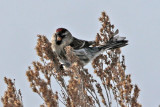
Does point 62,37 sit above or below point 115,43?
above

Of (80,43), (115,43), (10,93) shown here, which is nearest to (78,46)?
(80,43)

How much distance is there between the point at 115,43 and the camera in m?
7.44

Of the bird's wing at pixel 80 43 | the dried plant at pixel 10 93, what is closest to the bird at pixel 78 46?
the bird's wing at pixel 80 43

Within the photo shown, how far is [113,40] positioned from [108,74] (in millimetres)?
765

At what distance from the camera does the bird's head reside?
24.9 feet

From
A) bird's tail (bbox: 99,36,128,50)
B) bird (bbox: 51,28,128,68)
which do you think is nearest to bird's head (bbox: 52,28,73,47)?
bird (bbox: 51,28,128,68)

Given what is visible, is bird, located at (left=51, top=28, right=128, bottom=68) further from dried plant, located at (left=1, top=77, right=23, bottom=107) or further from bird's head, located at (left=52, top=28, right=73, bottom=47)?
dried plant, located at (left=1, top=77, right=23, bottom=107)

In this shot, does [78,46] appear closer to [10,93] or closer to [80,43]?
[80,43]

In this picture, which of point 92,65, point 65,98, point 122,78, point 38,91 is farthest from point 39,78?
point 92,65

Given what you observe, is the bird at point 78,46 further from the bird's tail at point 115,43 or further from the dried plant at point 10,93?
the dried plant at point 10,93

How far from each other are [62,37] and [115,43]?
1.11m

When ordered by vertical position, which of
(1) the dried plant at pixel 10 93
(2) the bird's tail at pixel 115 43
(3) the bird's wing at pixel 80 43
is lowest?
(1) the dried plant at pixel 10 93

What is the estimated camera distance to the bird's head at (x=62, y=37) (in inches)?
299

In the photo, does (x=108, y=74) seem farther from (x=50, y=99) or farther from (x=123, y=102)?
(x=50, y=99)
